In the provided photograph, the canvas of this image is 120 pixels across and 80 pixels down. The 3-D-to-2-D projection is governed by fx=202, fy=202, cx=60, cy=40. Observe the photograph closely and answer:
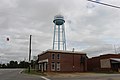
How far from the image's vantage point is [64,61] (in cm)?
4766

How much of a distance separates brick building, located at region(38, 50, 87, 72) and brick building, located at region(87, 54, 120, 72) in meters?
4.85

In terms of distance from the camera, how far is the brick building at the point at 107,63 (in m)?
49.2

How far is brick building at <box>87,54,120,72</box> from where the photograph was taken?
4922cm

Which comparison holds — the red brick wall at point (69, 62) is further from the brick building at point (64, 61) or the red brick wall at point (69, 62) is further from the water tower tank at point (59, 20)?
the water tower tank at point (59, 20)

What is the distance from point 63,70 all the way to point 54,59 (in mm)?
3444

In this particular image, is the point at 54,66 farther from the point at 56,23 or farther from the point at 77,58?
the point at 56,23

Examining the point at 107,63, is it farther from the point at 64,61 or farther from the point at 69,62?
the point at 64,61

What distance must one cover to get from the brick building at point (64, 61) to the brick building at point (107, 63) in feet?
15.9

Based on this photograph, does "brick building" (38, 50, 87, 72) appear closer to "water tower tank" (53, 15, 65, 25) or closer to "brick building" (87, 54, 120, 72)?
"brick building" (87, 54, 120, 72)

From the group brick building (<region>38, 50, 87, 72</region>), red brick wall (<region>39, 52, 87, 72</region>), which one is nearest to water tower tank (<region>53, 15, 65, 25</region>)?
brick building (<region>38, 50, 87, 72</region>)

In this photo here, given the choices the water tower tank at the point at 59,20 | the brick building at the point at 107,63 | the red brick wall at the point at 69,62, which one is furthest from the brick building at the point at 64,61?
the water tower tank at the point at 59,20

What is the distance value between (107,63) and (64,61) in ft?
36.4

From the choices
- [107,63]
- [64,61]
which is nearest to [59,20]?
[64,61]

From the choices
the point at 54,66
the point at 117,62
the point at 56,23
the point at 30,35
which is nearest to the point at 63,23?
the point at 56,23
